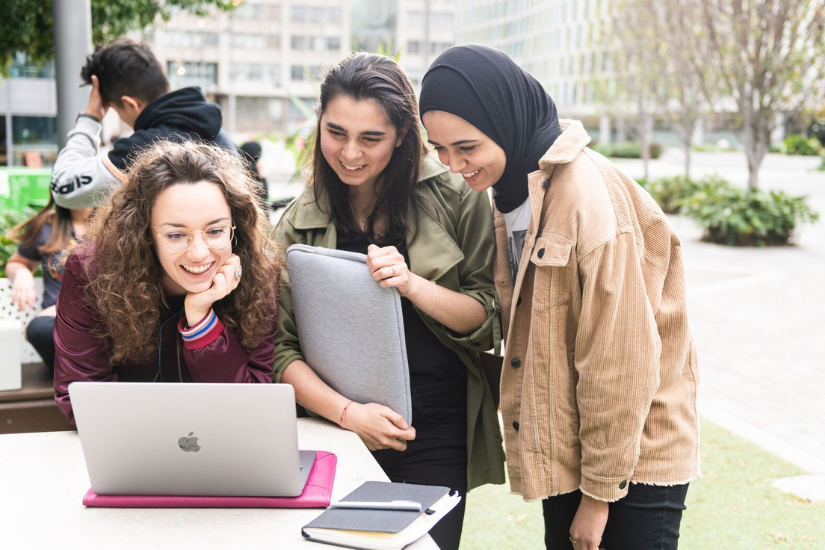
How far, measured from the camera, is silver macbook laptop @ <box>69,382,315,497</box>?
1.43 meters

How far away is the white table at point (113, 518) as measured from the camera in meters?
1.40

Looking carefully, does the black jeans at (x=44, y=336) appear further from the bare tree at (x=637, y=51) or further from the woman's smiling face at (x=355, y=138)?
the bare tree at (x=637, y=51)

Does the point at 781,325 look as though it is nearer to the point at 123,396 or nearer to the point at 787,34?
the point at 787,34

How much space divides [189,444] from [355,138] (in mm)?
877

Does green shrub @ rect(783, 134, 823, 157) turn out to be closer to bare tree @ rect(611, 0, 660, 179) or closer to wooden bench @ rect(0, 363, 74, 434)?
bare tree @ rect(611, 0, 660, 179)

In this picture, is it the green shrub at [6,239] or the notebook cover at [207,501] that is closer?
the notebook cover at [207,501]

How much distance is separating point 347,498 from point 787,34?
495 inches

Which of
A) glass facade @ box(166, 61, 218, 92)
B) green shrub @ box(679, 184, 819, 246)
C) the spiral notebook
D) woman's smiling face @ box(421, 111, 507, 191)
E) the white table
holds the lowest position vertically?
green shrub @ box(679, 184, 819, 246)

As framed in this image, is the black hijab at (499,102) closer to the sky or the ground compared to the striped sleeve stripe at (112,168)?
closer to the sky

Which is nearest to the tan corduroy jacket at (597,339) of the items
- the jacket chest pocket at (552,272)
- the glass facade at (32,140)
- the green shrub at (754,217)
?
the jacket chest pocket at (552,272)

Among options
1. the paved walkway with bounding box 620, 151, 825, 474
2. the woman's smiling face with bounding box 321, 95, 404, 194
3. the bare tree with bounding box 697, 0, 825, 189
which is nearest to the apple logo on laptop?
the woman's smiling face with bounding box 321, 95, 404, 194

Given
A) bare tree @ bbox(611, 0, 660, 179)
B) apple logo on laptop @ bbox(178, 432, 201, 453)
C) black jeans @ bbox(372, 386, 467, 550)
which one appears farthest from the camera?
bare tree @ bbox(611, 0, 660, 179)

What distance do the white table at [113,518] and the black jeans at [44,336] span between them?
1025 millimetres

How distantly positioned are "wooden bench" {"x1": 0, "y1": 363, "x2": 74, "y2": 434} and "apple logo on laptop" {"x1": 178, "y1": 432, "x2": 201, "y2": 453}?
3.91ft
